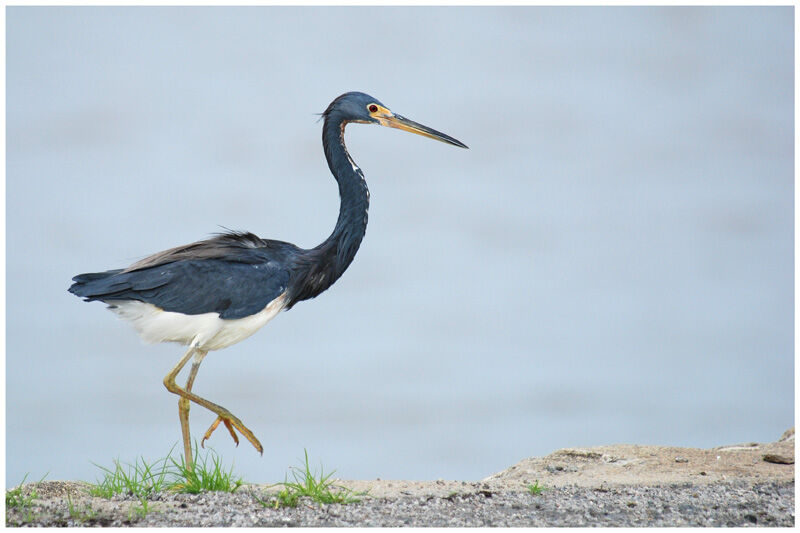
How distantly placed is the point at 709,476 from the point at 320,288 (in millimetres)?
3739

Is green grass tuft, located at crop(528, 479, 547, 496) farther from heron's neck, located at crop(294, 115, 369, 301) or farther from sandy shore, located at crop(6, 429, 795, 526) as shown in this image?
heron's neck, located at crop(294, 115, 369, 301)

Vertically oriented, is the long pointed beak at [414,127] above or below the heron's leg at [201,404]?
above

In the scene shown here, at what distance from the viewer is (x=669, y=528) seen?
22.5ft

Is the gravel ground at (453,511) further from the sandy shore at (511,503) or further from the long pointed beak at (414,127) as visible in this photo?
the long pointed beak at (414,127)

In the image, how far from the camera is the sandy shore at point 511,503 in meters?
6.93

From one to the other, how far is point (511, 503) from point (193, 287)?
2.92 m

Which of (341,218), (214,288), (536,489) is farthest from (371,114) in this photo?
(536,489)

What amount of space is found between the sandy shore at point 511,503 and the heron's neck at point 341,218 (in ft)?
5.76

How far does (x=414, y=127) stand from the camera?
8883mm

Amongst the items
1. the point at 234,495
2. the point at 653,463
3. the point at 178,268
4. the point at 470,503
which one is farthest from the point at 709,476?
Answer: the point at 178,268

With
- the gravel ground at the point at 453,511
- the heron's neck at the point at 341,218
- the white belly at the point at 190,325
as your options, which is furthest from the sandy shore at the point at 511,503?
the heron's neck at the point at 341,218

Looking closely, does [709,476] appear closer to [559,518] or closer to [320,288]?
[559,518]

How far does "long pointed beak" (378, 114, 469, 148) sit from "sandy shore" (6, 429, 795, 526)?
2941 mm

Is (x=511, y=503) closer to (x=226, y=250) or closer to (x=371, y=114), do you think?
(x=226, y=250)
